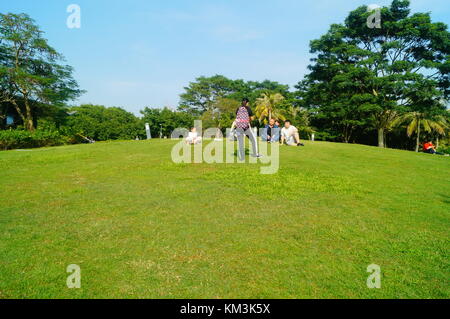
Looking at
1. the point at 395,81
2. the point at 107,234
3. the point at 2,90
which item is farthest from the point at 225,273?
the point at 2,90

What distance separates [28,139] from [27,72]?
820 inches

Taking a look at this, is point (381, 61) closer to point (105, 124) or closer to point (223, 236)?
point (223, 236)

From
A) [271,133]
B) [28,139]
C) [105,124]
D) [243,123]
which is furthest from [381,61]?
[105,124]

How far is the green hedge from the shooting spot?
2240 cm

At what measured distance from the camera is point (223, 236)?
4820mm

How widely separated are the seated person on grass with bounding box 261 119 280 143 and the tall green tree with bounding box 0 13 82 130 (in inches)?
1269

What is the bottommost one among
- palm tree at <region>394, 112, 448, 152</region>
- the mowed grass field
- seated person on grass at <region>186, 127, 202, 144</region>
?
the mowed grass field

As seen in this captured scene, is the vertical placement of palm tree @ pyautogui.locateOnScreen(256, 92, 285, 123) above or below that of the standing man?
above

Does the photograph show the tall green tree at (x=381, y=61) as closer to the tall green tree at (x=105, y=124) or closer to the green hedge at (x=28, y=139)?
the green hedge at (x=28, y=139)

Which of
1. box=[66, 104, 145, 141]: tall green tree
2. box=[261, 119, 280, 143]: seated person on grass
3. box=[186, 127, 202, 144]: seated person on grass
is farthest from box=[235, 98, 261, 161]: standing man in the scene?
box=[66, 104, 145, 141]: tall green tree

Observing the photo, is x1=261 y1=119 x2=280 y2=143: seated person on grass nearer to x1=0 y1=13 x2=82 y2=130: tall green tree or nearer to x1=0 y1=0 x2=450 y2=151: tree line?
x1=0 y1=0 x2=450 y2=151: tree line

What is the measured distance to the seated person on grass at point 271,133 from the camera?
1945 centimetres

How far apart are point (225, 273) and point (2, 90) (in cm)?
4578

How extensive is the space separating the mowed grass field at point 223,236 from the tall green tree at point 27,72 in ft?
112
